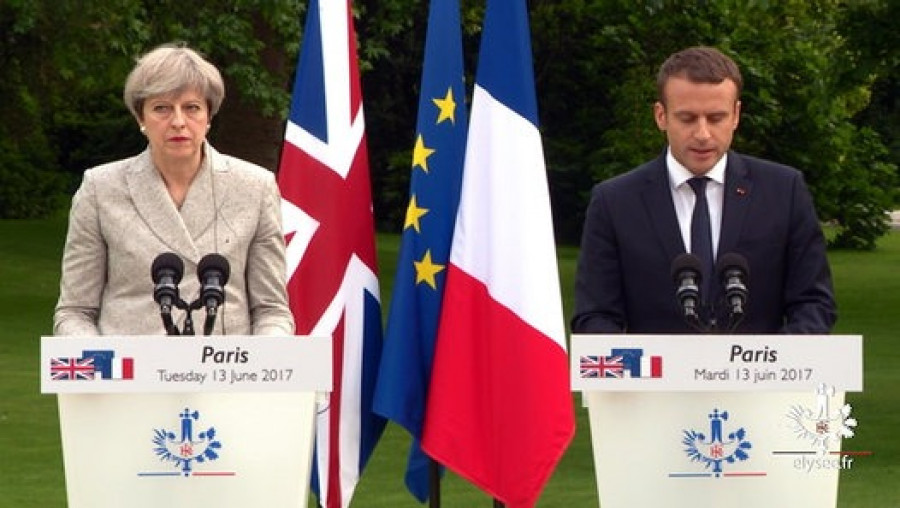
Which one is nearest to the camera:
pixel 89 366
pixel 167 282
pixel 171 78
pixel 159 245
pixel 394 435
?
pixel 89 366

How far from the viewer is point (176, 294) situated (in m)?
5.44

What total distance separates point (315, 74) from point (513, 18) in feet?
2.95

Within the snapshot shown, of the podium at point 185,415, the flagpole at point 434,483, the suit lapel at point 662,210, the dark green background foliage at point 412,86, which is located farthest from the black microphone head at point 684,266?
the dark green background foliage at point 412,86

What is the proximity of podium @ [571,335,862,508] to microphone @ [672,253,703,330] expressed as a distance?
205mm

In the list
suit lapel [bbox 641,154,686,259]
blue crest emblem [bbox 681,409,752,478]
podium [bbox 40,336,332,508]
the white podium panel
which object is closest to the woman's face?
podium [bbox 40,336,332,508]

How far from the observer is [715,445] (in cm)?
523

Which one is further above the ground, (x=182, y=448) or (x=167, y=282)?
(x=167, y=282)

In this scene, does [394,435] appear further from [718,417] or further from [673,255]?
[718,417]

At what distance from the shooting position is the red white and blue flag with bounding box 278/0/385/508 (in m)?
8.86

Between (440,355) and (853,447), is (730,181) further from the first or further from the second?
(853,447)

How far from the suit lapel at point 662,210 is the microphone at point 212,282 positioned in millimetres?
1231

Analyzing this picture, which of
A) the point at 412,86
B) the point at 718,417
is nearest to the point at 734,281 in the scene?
the point at 718,417

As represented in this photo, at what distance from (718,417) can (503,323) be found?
10.6ft

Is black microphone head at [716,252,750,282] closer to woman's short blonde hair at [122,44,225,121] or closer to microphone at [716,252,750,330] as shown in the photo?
microphone at [716,252,750,330]
